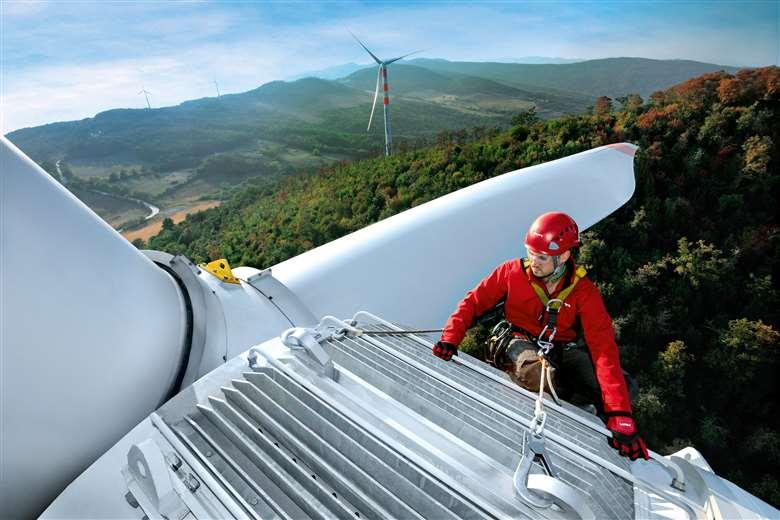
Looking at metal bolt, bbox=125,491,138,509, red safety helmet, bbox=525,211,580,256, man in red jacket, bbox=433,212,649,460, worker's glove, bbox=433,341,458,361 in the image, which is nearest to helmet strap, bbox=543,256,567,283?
man in red jacket, bbox=433,212,649,460

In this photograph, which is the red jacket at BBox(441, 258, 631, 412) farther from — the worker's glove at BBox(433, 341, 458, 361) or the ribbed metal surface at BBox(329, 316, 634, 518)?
the ribbed metal surface at BBox(329, 316, 634, 518)

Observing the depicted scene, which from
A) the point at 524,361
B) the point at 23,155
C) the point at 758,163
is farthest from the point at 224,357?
the point at 758,163

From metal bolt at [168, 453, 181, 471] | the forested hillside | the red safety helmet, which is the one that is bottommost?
the forested hillside

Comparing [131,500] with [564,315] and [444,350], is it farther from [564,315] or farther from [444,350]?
[564,315]

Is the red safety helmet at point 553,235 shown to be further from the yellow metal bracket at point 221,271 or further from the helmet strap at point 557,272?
the yellow metal bracket at point 221,271

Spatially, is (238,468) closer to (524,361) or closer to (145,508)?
(145,508)

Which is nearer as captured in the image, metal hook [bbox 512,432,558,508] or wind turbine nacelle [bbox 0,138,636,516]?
metal hook [bbox 512,432,558,508]

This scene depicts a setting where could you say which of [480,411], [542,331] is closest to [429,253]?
[542,331]
